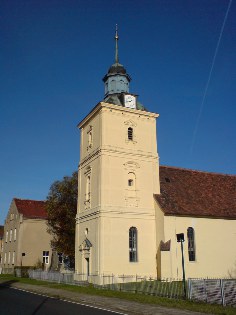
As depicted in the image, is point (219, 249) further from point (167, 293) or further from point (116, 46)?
point (116, 46)

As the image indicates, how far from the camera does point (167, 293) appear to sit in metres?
18.0

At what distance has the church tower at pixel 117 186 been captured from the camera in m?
27.2

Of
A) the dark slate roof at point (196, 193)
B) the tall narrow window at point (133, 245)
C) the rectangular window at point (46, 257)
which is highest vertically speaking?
the dark slate roof at point (196, 193)

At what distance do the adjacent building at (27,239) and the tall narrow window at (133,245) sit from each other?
895 inches

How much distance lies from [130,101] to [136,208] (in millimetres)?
10180

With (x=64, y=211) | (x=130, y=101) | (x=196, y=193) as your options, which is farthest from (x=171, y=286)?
(x=64, y=211)

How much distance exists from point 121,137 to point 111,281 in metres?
12.2

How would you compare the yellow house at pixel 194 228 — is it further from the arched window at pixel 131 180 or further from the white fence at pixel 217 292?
the white fence at pixel 217 292

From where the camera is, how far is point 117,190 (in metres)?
28.6

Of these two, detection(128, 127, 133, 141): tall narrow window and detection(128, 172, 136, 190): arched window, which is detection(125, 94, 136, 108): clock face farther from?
detection(128, 172, 136, 190): arched window

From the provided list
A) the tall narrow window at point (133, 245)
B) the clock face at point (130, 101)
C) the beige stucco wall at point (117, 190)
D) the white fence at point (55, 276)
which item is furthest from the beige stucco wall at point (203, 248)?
the clock face at point (130, 101)

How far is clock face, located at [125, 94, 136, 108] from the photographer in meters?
31.9

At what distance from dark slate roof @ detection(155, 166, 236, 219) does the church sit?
11cm

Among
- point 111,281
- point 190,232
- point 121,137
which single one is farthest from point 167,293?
point 121,137
